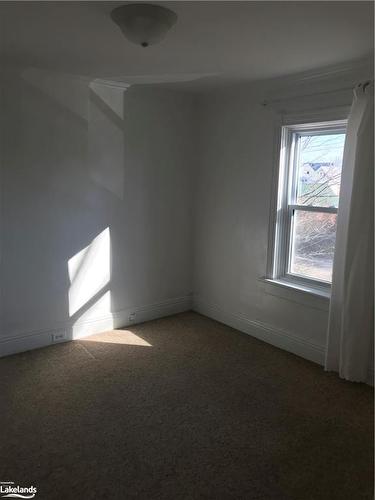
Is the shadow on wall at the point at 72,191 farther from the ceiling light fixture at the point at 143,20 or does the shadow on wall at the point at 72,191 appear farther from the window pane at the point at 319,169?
the window pane at the point at 319,169

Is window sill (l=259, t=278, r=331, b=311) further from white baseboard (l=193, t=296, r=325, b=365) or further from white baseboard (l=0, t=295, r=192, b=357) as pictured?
white baseboard (l=0, t=295, r=192, b=357)

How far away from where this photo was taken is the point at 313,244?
144 inches

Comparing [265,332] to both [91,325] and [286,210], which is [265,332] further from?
[91,325]

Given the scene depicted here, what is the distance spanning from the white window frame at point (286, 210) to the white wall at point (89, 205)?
3.84 feet

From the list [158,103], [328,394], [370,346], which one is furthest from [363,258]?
[158,103]

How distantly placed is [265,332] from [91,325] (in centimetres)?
168

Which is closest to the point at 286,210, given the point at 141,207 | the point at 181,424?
the point at 141,207

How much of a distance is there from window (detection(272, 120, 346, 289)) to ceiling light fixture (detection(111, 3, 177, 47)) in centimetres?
167

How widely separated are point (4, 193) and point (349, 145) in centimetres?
271

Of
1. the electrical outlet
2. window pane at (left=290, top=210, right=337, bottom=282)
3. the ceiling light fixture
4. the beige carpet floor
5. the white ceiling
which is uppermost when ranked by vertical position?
the white ceiling

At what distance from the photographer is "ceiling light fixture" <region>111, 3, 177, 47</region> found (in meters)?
2.16

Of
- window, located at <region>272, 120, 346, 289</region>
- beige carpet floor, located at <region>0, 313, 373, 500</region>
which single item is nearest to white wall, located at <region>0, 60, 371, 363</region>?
window, located at <region>272, 120, 346, 289</region>

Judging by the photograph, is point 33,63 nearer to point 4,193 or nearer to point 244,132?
point 4,193

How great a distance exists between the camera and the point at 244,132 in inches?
157
